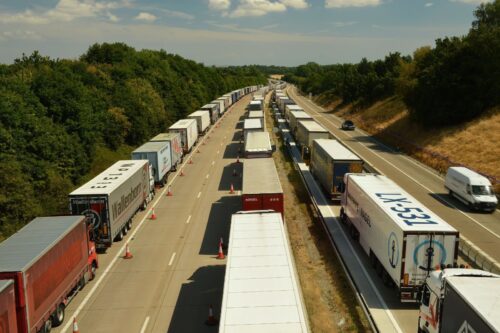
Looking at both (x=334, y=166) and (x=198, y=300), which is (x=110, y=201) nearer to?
(x=198, y=300)

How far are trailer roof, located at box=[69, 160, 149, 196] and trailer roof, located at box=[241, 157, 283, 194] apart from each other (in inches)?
285

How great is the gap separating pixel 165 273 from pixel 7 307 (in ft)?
30.8

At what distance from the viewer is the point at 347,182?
88.0 feet

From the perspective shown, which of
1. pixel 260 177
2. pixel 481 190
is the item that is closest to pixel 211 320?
pixel 260 177

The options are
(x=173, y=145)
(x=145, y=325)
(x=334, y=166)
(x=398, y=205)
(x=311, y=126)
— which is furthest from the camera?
(x=311, y=126)

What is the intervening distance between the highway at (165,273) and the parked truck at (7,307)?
12.5 ft

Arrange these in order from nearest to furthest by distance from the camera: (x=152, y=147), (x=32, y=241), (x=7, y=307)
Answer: (x=7, y=307) < (x=32, y=241) < (x=152, y=147)

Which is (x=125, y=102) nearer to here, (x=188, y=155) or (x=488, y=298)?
(x=188, y=155)

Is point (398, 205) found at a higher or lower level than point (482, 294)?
lower

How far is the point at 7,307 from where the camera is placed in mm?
13242

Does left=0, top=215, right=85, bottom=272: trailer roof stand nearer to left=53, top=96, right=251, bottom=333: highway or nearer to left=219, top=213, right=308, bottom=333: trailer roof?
left=53, top=96, right=251, bottom=333: highway

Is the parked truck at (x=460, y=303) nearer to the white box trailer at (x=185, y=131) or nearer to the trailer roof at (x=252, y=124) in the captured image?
the trailer roof at (x=252, y=124)

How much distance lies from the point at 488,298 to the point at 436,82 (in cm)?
4790

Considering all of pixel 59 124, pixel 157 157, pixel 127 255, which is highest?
pixel 59 124
